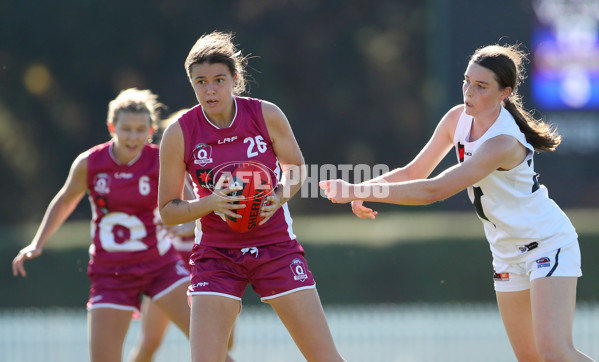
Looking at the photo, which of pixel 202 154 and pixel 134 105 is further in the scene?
pixel 134 105

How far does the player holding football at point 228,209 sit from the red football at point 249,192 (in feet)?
0.13

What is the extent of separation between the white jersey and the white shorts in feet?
0.12

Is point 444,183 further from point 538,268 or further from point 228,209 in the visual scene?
point 228,209

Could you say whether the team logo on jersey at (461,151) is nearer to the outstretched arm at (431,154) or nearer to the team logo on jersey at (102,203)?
the outstretched arm at (431,154)

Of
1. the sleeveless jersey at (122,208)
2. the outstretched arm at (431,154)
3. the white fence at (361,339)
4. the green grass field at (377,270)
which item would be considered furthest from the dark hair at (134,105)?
the green grass field at (377,270)

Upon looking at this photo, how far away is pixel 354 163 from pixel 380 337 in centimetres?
943

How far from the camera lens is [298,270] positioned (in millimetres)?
4258

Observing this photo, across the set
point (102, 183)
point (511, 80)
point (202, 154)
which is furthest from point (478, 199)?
point (102, 183)

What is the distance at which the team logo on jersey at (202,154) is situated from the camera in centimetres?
421

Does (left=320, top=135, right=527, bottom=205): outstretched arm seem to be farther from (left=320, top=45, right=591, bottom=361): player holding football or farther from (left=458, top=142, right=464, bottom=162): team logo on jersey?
(left=458, top=142, right=464, bottom=162): team logo on jersey

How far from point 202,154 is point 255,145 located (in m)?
0.27

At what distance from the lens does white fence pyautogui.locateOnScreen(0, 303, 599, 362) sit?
8.62 metres

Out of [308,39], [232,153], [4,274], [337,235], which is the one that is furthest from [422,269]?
[308,39]

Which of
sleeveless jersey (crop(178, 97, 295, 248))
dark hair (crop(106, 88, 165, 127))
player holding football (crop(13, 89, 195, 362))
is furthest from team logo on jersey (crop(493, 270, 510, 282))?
dark hair (crop(106, 88, 165, 127))
